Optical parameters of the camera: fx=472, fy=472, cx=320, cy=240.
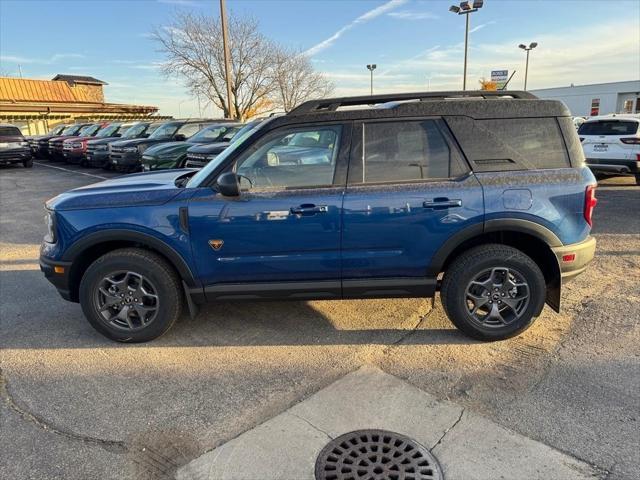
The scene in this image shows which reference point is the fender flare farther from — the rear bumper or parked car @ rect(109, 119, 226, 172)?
parked car @ rect(109, 119, 226, 172)

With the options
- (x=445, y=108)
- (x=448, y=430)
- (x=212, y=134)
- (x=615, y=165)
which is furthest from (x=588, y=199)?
(x=212, y=134)

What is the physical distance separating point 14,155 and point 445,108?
68.3 ft

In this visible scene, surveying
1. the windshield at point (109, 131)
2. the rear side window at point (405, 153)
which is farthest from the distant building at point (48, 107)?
the rear side window at point (405, 153)

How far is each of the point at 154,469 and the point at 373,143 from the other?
2566 millimetres

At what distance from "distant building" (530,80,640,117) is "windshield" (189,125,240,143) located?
51.6m

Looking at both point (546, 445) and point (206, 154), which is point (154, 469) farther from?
point (206, 154)

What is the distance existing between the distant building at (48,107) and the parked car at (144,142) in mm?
29110

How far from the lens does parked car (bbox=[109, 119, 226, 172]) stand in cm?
1455

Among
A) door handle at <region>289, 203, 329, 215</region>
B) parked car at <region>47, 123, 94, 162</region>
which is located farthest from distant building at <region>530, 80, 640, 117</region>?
door handle at <region>289, 203, 329, 215</region>

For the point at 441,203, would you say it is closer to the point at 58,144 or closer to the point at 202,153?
the point at 202,153

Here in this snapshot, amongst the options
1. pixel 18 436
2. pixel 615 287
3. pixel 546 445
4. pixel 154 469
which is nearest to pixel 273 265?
pixel 154 469

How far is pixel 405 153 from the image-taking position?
359 centimetres

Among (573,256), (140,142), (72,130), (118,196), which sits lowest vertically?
(573,256)

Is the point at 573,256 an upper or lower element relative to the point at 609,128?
lower
